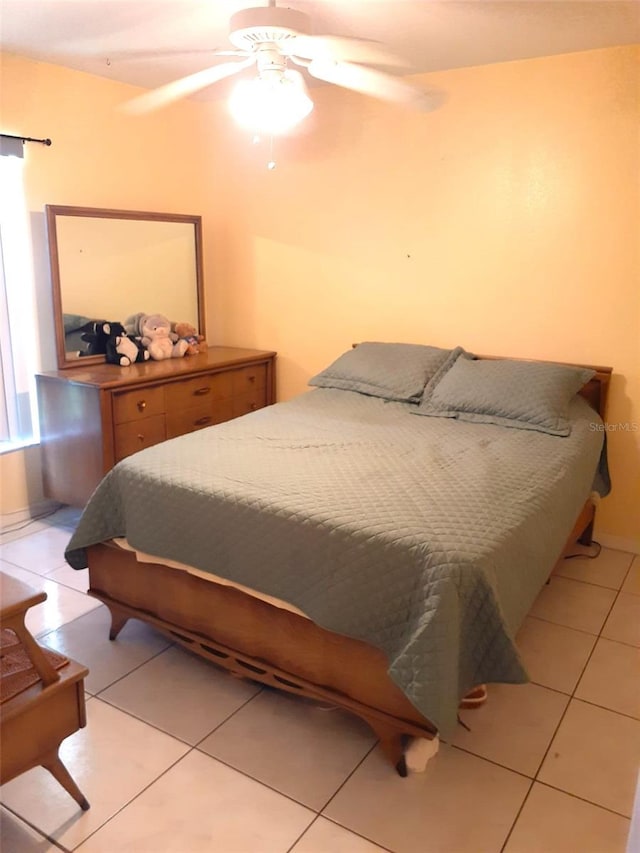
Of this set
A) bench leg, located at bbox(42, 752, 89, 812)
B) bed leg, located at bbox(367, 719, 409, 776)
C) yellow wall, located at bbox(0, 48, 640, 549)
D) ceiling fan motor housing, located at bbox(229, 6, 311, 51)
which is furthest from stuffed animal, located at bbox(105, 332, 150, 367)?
bed leg, located at bbox(367, 719, 409, 776)

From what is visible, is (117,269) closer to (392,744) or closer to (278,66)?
(278,66)

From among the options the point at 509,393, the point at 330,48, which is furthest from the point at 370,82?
the point at 509,393

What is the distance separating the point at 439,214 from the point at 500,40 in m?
0.83

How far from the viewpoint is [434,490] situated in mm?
2012

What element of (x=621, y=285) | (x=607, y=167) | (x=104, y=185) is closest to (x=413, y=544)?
(x=621, y=285)

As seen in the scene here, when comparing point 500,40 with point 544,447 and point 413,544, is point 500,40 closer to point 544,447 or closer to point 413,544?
point 544,447

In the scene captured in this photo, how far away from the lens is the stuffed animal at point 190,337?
380 centimetres

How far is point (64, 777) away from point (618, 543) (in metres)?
2.62

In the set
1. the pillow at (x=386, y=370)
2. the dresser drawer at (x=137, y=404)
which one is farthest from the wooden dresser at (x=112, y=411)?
the pillow at (x=386, y=370)

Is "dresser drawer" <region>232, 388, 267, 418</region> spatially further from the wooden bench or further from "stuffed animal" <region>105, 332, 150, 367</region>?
the wooden bench

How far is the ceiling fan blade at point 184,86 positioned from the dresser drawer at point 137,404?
4.11 feet

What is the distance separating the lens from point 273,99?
2.32 metres

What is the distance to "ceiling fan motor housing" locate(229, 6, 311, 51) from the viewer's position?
198cm

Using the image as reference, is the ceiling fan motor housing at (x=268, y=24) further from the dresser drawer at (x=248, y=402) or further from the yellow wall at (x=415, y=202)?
the dresser drawer at (x=248, y=402)
